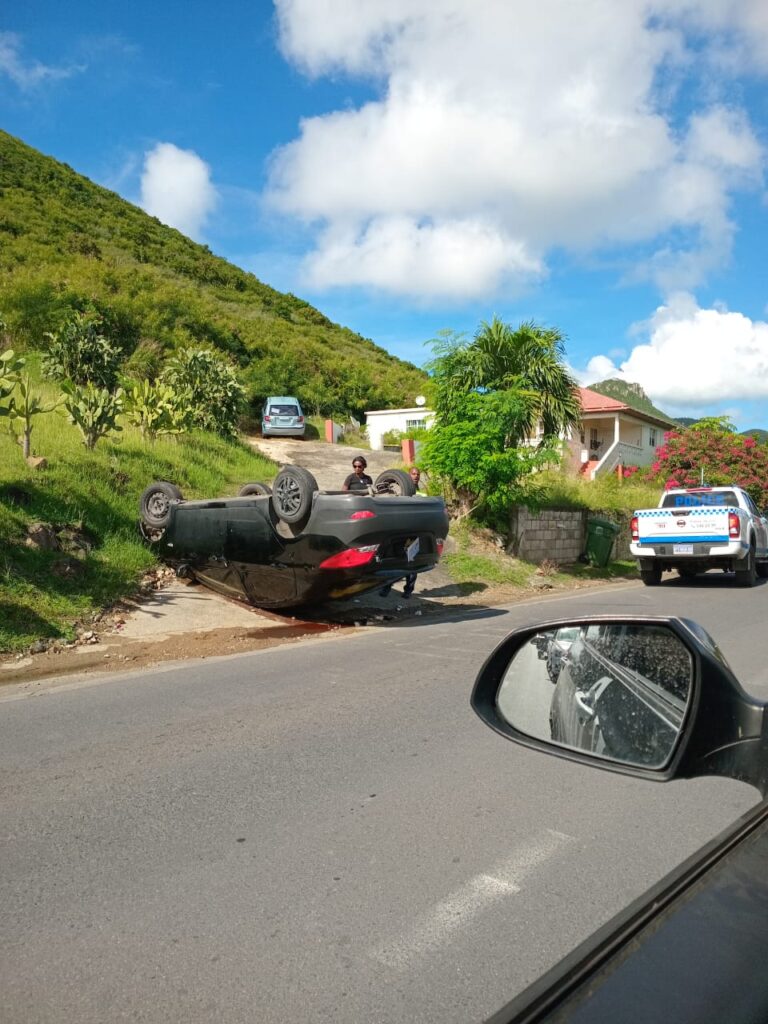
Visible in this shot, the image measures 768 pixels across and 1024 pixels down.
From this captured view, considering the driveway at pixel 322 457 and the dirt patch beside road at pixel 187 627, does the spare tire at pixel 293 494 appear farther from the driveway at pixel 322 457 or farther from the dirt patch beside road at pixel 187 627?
the driveway at pixel 322 457

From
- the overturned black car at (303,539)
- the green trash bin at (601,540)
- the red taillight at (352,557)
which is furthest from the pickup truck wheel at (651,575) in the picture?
the red taillight at (352,557)

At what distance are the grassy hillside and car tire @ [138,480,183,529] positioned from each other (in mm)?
418

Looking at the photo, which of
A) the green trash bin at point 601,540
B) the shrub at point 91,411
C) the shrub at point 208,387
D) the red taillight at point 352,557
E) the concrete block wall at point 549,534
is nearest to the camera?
the red taillight at point 352,557

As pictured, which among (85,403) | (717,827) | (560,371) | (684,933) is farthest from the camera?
(560,371)

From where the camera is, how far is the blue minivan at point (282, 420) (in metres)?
30.9

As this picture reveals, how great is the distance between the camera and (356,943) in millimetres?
2617

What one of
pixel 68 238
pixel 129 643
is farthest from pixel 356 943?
pixel 68 238

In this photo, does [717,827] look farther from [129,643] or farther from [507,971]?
[129,643]

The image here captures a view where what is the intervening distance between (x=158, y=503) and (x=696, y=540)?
9.50m

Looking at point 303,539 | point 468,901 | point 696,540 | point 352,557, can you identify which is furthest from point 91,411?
point 468,901

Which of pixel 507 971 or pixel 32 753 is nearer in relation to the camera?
pixel 507 971

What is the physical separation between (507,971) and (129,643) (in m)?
6.57

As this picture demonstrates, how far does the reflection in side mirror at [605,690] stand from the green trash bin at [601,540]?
1678cm

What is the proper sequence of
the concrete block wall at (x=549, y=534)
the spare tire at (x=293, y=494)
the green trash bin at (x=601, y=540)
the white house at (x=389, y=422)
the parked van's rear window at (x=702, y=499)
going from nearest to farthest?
the spare tire at (x=293, y=494)
the parked van's rear window at (x=702, y=499)
the concrete block wall at (x=549, y=534)
the green trash bin at (x=601, y=540)
the white house at (x=389, y=422)
